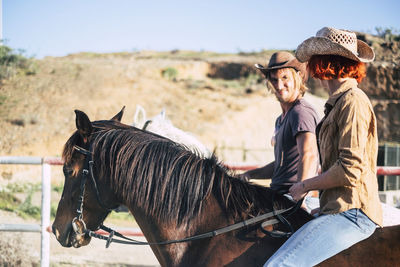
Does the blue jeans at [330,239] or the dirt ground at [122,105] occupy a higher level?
the blue jeans at [330,239]

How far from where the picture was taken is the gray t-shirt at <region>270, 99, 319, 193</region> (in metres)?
2.62

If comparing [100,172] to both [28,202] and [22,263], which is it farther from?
[28,202]

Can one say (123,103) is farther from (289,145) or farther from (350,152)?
(350,152)

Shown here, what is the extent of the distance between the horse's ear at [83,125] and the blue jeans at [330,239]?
1430mm

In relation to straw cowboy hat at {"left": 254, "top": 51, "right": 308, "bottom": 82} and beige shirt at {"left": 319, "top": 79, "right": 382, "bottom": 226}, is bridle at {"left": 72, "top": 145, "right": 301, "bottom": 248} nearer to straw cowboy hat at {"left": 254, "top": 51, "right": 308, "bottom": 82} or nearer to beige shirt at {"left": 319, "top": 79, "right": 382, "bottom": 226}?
beige shirt at {"left": 319, "top": 79, "right": 382, "bottom": 226}

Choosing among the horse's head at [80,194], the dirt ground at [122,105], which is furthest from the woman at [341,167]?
the dirt ground at [122,105]

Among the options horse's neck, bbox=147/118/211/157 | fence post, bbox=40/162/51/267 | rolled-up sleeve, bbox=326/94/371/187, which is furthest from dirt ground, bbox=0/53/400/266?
rolled-up sleeve, bbox=326/94/371/187

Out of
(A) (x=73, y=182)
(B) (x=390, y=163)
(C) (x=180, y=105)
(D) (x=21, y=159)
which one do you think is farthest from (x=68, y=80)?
(A) (x=73, y=182)

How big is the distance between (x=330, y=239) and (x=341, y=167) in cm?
40

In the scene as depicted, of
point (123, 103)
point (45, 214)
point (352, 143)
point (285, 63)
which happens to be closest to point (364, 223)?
point (352, 143)

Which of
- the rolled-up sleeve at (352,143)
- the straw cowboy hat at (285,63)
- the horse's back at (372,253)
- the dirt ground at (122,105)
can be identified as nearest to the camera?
the rolled-up sleeve at (352,143)

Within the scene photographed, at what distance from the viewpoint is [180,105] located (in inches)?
993

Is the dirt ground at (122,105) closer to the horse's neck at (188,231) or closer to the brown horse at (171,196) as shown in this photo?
the brown horse at (171,196)

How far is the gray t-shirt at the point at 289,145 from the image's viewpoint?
262 cm
